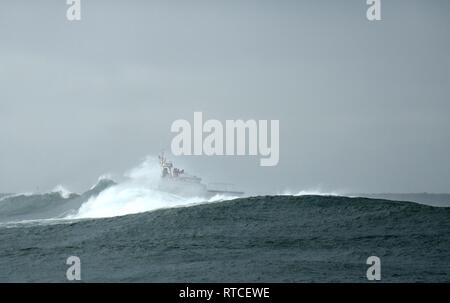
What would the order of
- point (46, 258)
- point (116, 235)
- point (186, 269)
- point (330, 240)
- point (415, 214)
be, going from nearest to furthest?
1. point (186, 269)
2. point (46, 258)
3. point (330, 240)
4. point (116, 235)
5. point (415, 214)

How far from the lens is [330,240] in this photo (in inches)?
1380

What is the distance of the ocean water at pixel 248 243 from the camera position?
27.3m

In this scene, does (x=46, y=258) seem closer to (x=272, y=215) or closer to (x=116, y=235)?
(x=116, y=235)

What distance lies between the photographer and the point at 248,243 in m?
34.1

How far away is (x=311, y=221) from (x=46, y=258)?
16.6m

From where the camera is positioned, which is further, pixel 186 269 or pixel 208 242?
pixel 208 242

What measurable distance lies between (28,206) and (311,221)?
54.0 meters

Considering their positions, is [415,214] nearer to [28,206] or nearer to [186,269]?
[186,269]

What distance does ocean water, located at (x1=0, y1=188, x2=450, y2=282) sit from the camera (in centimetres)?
2730

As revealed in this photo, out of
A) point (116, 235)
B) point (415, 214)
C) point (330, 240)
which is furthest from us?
point (415, 214)
